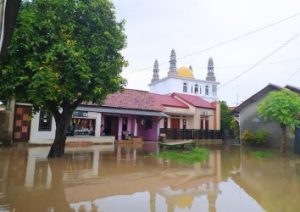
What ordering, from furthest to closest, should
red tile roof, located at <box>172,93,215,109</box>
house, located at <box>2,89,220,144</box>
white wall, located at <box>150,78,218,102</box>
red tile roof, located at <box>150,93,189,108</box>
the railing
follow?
1. white wall, located at <box>150,78,218,102</box>
2. red tile roof, located at <box>172,93,215,109</box>
3. red tile roof, located at <box>150,93,189,108</box>
4. the railing
5. house, located at <box>2,89,220,144</box>

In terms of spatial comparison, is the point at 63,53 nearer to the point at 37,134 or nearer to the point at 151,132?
the point at 37,134

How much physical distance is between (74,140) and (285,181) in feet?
50.9

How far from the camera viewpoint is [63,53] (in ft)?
34.9

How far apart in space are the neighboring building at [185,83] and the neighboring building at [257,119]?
18.5 m

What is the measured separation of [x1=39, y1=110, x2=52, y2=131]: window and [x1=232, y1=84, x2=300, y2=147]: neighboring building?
16.2 m

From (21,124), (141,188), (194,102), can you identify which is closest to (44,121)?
(21,124)

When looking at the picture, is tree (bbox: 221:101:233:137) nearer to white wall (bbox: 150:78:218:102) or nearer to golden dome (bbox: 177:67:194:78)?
white wall (bbox: 150:78:218:102)

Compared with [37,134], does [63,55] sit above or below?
above

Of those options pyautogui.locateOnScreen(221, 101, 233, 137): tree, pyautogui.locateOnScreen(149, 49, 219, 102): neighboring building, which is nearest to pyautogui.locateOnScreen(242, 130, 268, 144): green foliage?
pyautogui.locateOnScreen(221, 101, 233, 137): tree

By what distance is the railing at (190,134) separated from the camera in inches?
1168

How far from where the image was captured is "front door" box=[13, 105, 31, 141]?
1939 cm

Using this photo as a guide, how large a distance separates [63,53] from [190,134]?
72.8 feet

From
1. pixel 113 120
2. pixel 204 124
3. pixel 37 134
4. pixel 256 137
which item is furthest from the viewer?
pixel 204 124

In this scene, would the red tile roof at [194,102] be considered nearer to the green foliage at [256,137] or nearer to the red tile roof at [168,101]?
the red tile roof at [168,101]
